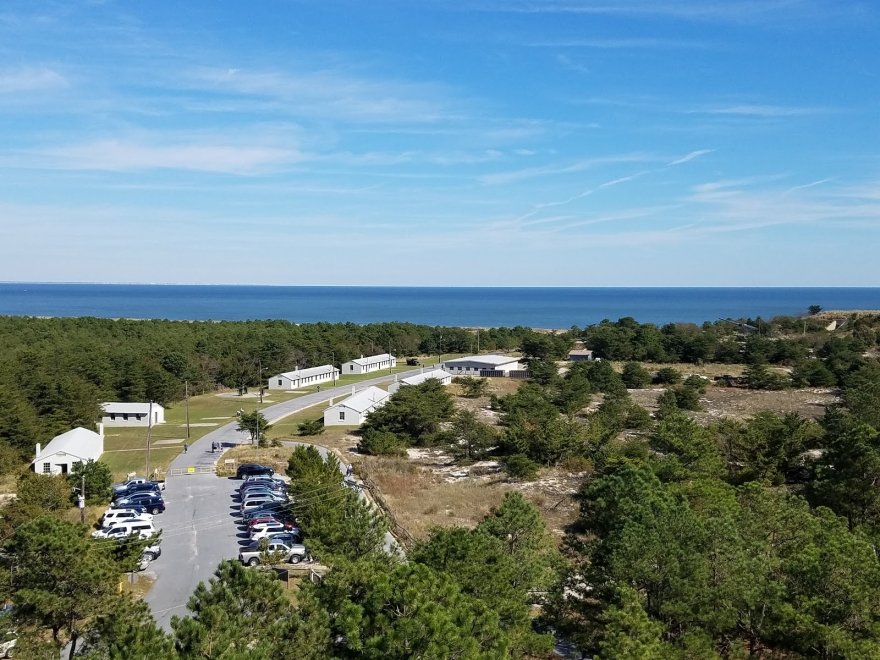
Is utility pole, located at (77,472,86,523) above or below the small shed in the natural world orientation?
below

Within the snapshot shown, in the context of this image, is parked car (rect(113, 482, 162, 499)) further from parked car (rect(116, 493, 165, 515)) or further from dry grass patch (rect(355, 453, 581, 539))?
dry grass patch (rect(355, 453, 581, 539))

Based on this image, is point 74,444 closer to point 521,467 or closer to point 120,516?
point 120,516

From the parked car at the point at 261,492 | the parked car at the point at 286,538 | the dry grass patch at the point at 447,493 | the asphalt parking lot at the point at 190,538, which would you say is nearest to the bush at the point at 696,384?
the dry grass patch at the point at 447,493

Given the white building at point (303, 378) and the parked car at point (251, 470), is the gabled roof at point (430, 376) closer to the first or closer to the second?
the white building at point (303, 378)

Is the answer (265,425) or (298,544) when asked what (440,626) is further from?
(265,425)

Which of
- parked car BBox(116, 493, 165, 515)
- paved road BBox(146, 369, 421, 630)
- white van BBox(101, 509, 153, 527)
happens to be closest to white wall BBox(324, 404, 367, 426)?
paved road BBox(146, 369, 421, 630)

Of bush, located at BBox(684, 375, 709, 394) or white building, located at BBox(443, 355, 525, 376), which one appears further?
white building, located at BBox(443, 355, 525, 376)

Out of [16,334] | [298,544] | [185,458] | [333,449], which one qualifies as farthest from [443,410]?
[16,334]
